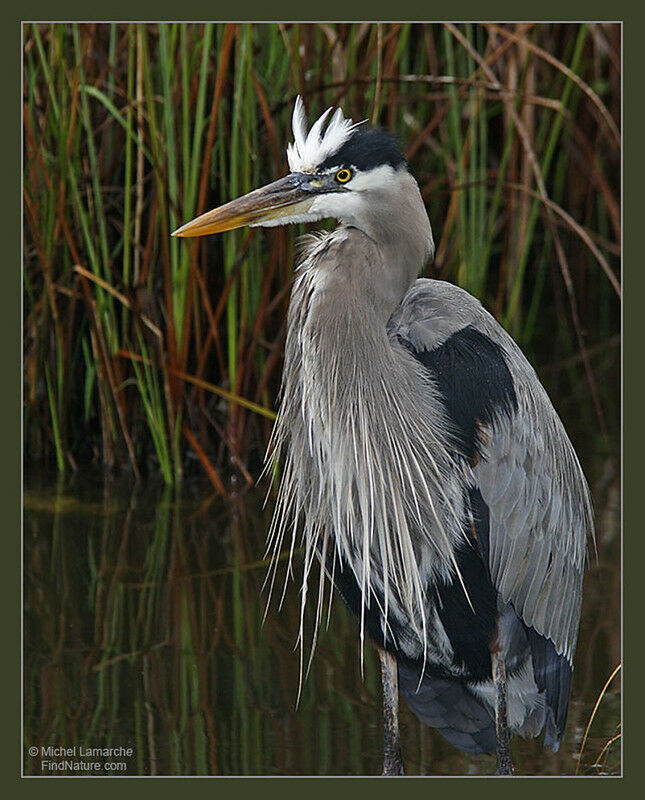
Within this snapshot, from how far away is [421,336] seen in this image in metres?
2.55

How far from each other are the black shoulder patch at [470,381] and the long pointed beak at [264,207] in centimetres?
39

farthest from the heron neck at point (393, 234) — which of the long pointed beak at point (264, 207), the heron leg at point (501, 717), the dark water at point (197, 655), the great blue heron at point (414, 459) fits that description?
the dark water at point (197, 655)

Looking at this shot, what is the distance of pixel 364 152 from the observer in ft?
7.72

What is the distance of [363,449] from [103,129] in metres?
1.85

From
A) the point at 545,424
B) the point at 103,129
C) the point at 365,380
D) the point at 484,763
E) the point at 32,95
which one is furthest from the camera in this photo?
the point at 103,129

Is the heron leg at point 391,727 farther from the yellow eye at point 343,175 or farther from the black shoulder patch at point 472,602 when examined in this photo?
the yellow eye at point 343,175

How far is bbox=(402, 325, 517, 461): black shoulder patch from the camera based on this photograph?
2527 millimetres

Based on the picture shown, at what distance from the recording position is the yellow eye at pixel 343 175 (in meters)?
2.37

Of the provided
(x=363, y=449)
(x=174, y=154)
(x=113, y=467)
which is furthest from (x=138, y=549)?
(x=363, y=449)

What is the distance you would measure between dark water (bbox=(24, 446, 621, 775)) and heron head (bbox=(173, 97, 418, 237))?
1335mm

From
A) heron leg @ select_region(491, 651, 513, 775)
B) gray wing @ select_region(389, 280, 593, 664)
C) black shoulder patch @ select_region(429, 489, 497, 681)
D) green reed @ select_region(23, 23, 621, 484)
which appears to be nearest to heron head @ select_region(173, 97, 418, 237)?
gray wing @ select_region(389, 280, 593, 664)

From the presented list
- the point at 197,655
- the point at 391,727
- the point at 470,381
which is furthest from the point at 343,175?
the point at 197,655

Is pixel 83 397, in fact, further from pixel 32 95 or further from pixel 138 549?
pixel 32 95

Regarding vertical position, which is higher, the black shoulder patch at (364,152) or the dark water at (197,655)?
the black shoulder patch at (364,152)
